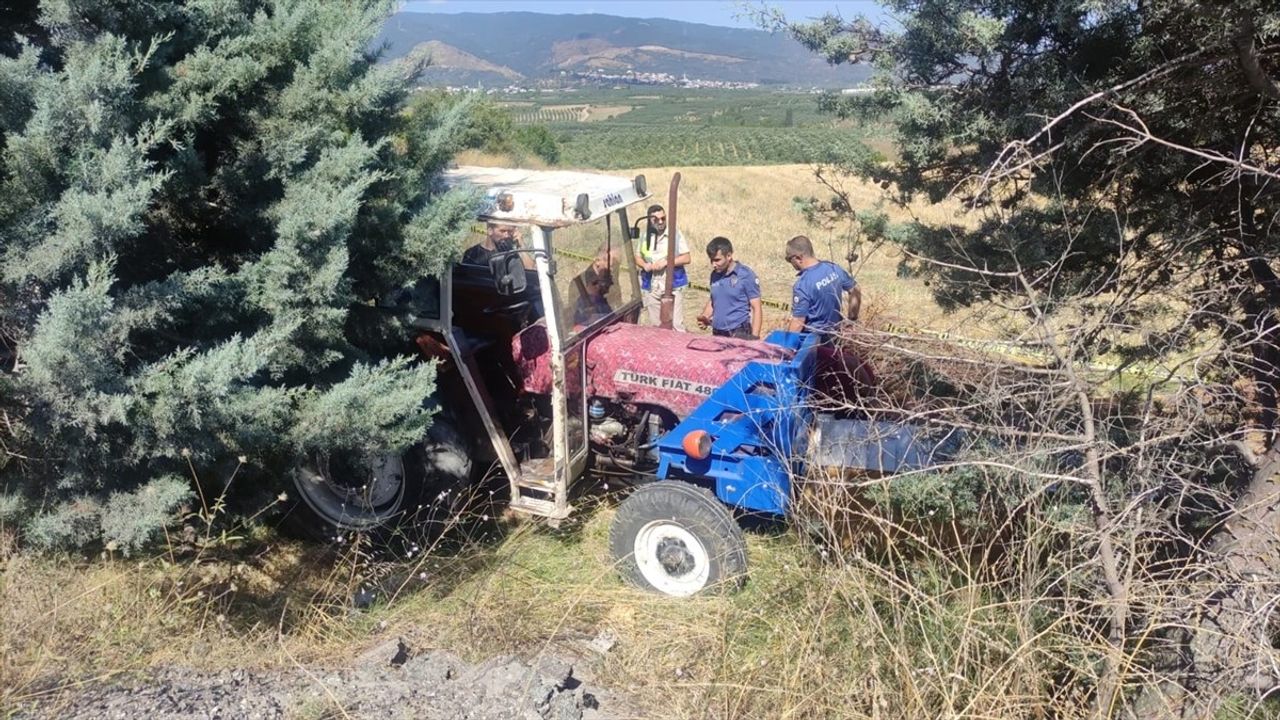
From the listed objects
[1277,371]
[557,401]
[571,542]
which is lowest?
[571,542]

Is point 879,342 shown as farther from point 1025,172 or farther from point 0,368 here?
point 0,368

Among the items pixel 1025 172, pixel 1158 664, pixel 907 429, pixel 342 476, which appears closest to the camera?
pixel 1158 664

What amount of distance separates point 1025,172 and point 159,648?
4.28m

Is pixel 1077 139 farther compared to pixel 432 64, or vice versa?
pixel 432 64

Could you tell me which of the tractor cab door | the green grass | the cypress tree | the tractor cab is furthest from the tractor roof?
the green grass

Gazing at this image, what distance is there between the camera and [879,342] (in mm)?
3736

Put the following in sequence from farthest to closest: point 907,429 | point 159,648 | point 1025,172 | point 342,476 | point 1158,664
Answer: point 342,476 < point 1025,172 < point 907,429 < point 159,648 < point 1158,664

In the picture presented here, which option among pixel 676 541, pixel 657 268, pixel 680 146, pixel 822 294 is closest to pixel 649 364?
pixel 676 541

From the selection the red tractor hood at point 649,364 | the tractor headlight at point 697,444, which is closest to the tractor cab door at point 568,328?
the red tractor hood at point 649,364

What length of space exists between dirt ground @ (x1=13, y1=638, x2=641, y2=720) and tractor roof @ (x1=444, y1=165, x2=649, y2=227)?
2.17 m

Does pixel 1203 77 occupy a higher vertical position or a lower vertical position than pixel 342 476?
higher

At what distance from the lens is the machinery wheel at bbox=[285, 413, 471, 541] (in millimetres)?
4914

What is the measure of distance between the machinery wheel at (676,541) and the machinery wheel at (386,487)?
95 centimetres

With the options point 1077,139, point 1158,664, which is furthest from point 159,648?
point 1077,139
